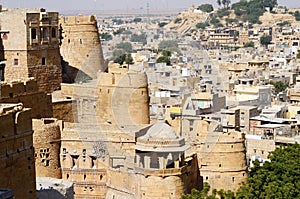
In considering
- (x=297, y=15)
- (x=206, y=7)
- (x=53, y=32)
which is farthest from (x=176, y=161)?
(x=206, y=7)

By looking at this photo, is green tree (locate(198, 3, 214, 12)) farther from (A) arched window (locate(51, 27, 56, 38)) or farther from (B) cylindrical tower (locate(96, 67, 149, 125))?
(B) cylindrical tower (locate(96, 67, 149, 125))

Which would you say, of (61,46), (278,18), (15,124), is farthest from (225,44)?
(15,124)

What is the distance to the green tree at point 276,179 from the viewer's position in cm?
2144

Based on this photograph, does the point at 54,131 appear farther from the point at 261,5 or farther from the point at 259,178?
the point at 261,5

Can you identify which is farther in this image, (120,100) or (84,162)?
(120,100)

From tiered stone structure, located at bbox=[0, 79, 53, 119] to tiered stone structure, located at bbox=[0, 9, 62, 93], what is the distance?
5.39 feet

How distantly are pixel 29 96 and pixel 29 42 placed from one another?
272cm

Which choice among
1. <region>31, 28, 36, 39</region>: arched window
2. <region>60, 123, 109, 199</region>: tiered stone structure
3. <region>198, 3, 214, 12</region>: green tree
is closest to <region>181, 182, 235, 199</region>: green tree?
<region>60, 123, 109, 199</region>: tiered stone structure

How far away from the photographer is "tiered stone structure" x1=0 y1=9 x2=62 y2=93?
85.8ft

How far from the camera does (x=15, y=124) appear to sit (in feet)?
54.0

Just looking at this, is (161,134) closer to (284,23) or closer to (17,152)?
(17,152)

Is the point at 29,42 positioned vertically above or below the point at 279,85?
above

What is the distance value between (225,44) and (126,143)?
10522 cm

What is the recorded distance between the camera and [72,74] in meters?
30.0
